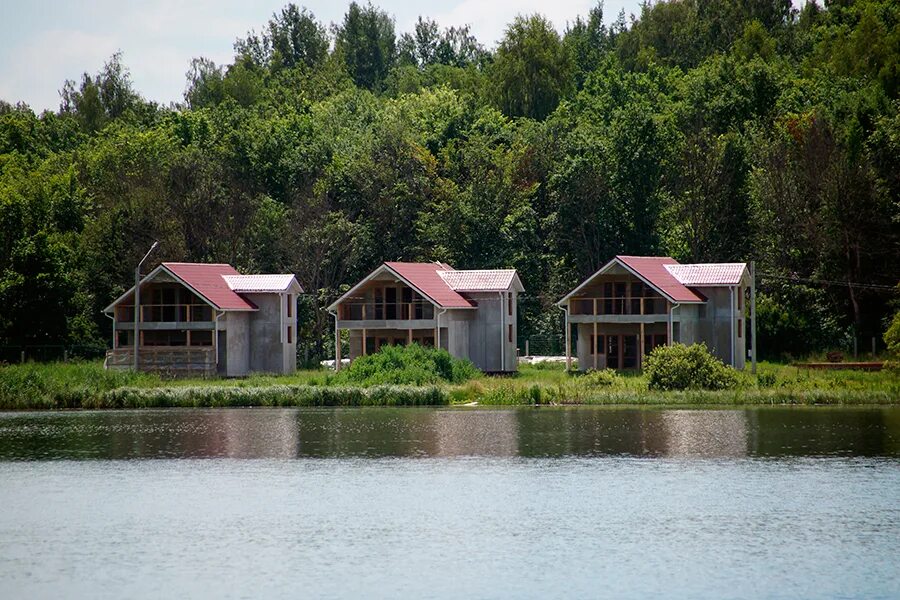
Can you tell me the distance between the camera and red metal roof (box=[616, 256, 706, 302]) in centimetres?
7044

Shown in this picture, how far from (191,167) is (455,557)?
64.6 meters

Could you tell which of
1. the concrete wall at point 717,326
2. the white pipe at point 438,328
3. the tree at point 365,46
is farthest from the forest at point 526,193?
the tree at point 365,46

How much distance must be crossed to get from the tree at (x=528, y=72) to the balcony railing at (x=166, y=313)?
148 ft

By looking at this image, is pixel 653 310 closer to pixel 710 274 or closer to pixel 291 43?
pixel 710 274

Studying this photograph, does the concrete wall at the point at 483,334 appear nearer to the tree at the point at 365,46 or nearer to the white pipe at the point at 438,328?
the white pipe at the point at 438,328

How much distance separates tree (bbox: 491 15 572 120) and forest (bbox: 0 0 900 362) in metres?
0.37

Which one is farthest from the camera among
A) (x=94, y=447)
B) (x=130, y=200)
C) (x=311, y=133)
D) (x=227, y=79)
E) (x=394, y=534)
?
(x=227, y=79)

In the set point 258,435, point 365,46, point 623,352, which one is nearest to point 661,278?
point 623,352

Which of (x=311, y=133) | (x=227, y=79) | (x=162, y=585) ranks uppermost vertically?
(x=227, y=79)

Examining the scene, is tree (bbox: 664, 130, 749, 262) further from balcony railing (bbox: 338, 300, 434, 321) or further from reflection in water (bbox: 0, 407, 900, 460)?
reflection in water (bbox: 0, 407, 900, 460)

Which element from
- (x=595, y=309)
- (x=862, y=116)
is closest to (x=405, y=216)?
(x=595, y=309)

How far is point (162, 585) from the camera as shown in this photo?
27.0 m

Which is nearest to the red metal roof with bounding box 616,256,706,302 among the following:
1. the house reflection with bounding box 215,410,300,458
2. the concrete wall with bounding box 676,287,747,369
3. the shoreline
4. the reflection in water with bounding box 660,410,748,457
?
the concrete wall with bounding box 676,287,747,369

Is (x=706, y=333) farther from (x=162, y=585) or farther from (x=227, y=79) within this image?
(x=227, y=79)
